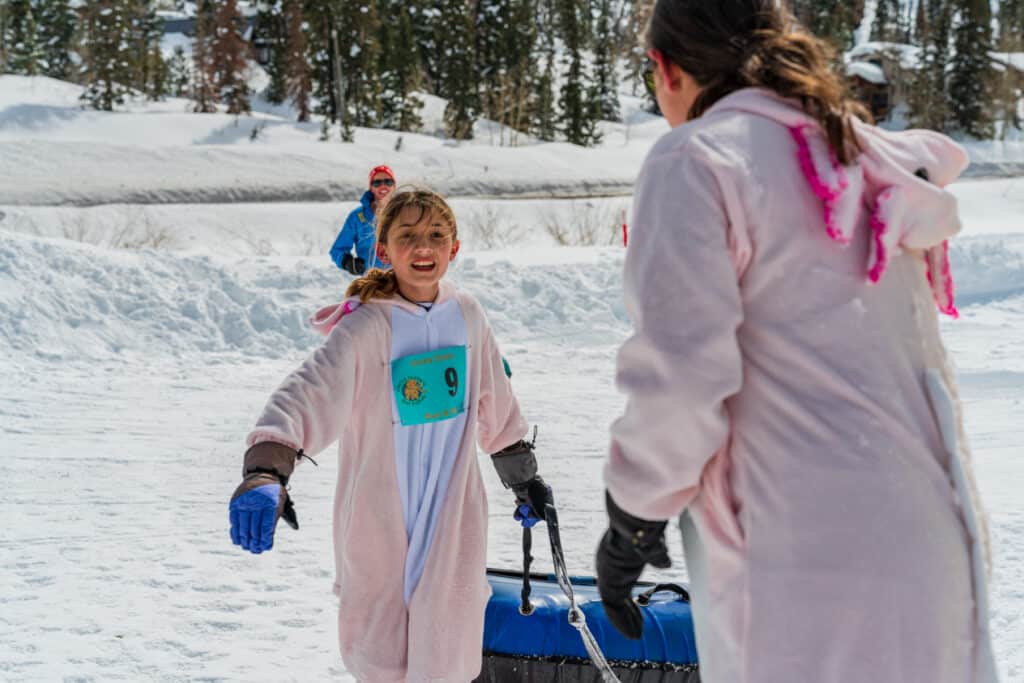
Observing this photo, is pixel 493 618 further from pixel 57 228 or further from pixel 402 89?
pixel 402 89

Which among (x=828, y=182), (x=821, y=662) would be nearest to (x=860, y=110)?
(x=828, y=182)

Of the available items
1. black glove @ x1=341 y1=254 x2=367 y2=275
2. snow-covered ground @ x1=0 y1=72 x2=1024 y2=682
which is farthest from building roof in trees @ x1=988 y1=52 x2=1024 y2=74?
black glove @ x1=341 y1=254 x2=367 y2=275

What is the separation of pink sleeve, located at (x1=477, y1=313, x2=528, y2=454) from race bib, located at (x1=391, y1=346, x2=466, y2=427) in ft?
0.38

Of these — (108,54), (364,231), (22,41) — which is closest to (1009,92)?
(108,54)

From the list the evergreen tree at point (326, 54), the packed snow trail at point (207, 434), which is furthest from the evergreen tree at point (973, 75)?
the packed snow trail at point (207, 434)

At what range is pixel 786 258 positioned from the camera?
138cm

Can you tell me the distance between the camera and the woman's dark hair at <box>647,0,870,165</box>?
1457 millimetres

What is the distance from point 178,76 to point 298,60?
12188 mm

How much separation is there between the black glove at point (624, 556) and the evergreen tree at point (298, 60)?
105ft

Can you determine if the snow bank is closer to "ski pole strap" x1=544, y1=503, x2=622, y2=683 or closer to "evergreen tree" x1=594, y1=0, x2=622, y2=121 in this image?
"ski pole strap" x1=544, y1=503, x2=622, y2=683

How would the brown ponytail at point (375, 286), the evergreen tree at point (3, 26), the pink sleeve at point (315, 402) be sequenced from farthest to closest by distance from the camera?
the evergreen tree at point (3, 26) < the brown ponytail at point (375, 286) < the pink sleeve at point (315, 402)

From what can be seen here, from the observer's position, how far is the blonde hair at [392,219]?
2562mm

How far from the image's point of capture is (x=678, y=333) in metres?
1.35

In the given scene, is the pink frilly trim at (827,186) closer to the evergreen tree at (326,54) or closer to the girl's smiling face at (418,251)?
the girl's smiling face at (418,251)
